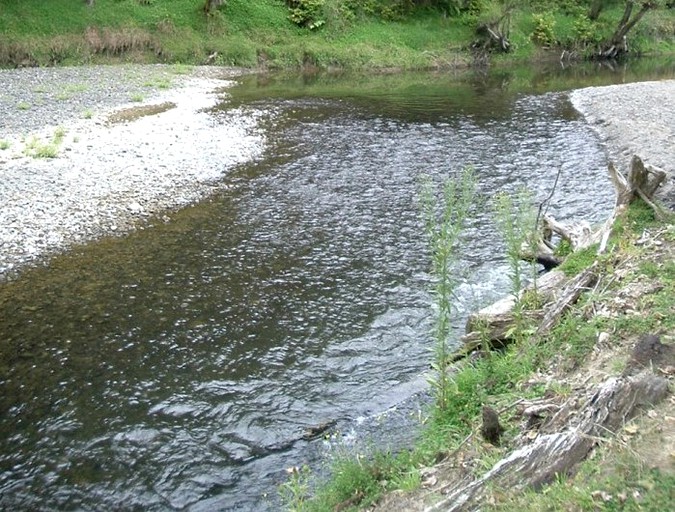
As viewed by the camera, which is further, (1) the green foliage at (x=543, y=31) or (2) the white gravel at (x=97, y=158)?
(1) the green foliage at (x=543, y=31)

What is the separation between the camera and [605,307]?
816cm

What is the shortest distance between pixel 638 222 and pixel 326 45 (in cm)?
4161

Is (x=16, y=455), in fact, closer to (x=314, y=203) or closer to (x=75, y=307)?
(x=75, y=307)

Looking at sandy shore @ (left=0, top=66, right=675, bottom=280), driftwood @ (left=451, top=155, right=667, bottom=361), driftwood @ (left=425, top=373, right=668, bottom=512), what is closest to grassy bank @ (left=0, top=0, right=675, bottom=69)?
sandy shore @ (left=0, top=66, right=675, bottom=280)

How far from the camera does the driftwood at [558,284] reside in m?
9.01

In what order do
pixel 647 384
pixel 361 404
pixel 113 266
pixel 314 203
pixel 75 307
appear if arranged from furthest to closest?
pixel 314 203, pixel 113 266, pixel 75 307, pixel 361 404, pixel 647 384

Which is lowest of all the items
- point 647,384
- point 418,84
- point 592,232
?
point 418,84

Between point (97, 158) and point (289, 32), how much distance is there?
33401 mm

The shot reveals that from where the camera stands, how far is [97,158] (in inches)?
789

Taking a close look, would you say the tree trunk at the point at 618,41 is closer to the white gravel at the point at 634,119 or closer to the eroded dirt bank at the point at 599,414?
the white gravel at the point at 634,119

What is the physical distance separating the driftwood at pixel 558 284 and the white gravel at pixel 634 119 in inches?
51.4

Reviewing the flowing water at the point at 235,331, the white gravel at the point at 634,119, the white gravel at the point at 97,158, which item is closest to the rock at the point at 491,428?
the flowing water at the point at 235,331

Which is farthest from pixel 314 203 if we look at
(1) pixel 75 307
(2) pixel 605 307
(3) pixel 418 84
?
(3) pixel 418 84

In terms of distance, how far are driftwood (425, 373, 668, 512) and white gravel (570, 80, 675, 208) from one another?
7.80 metres
